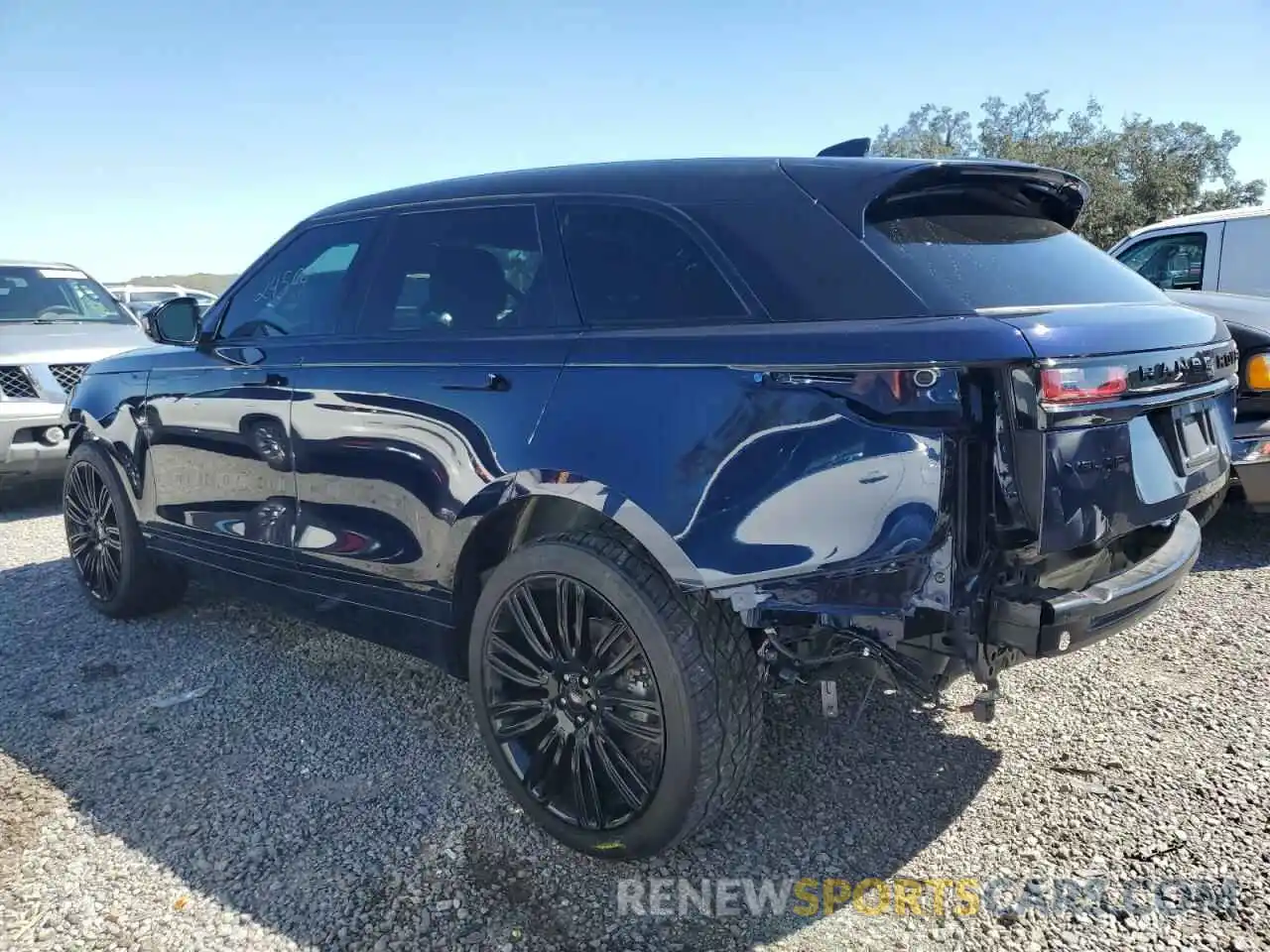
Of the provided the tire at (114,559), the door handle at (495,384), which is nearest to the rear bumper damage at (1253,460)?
the door handle at (495,384)

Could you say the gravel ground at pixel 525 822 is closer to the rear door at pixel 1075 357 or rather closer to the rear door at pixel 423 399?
the rear door at pixel 423 399

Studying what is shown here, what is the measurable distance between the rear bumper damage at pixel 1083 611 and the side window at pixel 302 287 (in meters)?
2.38

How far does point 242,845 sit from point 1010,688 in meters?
2.56

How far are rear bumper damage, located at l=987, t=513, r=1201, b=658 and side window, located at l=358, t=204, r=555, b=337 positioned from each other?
143 centimetres

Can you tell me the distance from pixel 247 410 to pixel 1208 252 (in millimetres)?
6405

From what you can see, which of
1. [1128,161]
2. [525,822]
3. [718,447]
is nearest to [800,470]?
[718,447]

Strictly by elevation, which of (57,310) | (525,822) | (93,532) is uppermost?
(57,310)

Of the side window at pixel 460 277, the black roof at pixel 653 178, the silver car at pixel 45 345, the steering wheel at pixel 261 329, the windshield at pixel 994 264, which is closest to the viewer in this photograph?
the windshield at pixel 994 264

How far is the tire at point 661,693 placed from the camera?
7.52 feet

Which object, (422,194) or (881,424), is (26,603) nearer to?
(422,194)

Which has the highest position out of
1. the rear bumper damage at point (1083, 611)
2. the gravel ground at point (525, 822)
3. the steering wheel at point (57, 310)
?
the steering wheel at point (57, 310)

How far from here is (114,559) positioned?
4.43m

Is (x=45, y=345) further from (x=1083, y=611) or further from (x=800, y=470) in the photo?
(x=1083, y=611)

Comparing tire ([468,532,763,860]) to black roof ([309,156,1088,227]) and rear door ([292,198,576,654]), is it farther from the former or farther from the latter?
black roof ([309,156,1088,227])
